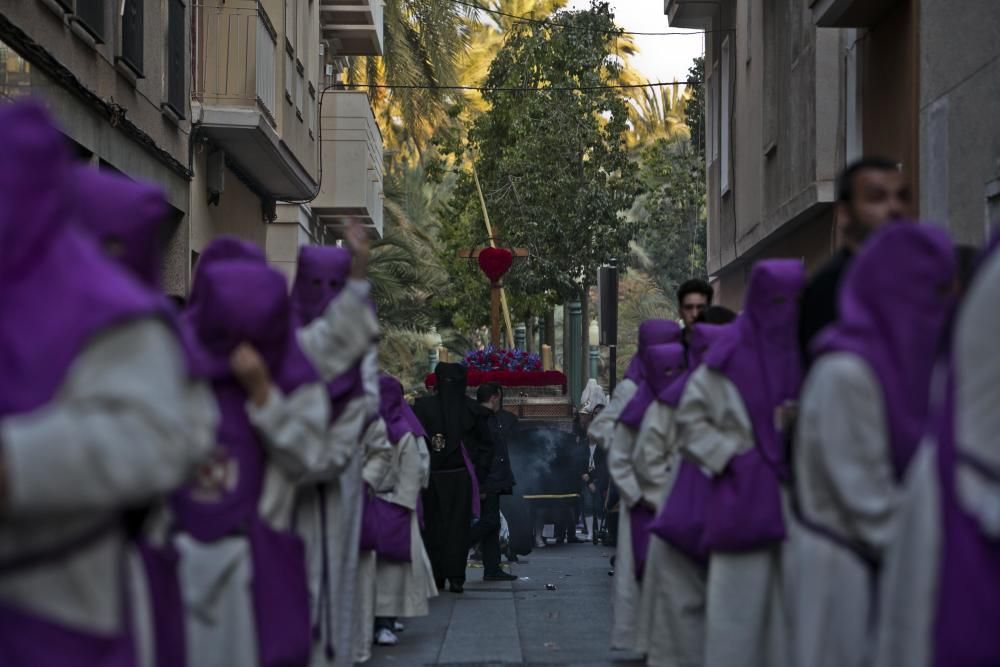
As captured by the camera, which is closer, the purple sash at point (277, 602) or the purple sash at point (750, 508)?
the purple sash at point (277, 602)

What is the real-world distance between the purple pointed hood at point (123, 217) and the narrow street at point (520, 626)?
7.46m

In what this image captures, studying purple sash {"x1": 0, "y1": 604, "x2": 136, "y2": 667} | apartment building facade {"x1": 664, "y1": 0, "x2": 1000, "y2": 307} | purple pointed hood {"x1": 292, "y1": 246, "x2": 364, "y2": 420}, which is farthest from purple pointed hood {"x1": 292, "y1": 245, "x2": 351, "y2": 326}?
apartment building facade {"x1": 664, "y1": 0, "x2": 1000, "y2": 307}

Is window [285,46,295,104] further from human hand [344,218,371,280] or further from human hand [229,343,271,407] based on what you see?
human hand [229,343,271,407]

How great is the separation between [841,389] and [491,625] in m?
8.95

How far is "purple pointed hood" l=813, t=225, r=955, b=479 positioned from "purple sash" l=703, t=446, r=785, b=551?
2865 millimetres

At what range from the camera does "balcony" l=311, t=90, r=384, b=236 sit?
2992 centimetres

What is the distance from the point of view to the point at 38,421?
300cm

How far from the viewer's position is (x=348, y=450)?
748cm

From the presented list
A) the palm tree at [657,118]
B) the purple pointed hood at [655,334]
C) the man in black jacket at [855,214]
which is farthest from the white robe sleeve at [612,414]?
the palm tree at [657,118]

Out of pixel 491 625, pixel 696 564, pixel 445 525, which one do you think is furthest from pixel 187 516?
pixel 445 525

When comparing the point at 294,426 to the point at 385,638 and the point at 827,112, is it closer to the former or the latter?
the point at 385,638

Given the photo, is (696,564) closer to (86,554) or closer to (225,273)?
(225,273)

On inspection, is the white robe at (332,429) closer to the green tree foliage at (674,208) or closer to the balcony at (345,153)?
the balcony at (345,153)

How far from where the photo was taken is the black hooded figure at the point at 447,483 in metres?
16.1
